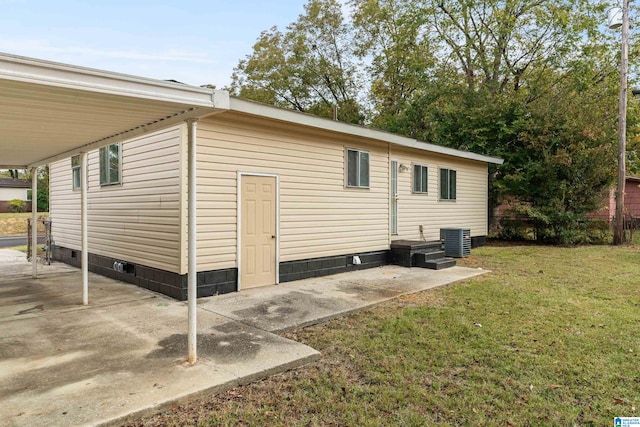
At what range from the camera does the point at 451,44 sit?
17859 mm

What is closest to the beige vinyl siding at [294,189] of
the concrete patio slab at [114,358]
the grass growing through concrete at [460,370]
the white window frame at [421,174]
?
the white window frame at [421,174]

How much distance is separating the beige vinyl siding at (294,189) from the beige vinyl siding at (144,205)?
350 mm

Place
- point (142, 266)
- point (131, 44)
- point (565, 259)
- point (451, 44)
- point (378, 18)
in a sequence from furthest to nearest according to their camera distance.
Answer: point (378, 18) < point (451, 44) < point (131, 44) < point (565, 259) < point (142, 266)

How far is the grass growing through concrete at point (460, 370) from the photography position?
2626 mm

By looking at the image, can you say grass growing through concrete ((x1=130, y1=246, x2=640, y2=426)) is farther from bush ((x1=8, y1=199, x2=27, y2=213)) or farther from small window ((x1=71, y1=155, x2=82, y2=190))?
bush ((x1=8, y1=199, x2=27, y2=213))

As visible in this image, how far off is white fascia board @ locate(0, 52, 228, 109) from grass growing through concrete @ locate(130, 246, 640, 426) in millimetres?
2205

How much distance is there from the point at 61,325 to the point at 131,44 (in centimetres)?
1319

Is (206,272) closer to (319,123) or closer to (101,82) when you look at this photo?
(319,123)

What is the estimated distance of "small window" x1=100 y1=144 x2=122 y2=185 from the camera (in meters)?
7.05

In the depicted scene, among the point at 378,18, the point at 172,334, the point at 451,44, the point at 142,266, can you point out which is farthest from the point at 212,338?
the point at 378,18

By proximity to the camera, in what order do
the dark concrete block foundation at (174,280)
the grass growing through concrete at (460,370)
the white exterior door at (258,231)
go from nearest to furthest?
the grass growing through concrete at (460,370) → the dark concrete block foundation at (174,280) → the white exterior door at (258,231)

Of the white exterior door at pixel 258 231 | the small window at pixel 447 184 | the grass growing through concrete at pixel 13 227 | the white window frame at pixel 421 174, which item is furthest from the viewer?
the grass growing through concrete at pixel 13 227

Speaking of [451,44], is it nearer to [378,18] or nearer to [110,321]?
[378,18]

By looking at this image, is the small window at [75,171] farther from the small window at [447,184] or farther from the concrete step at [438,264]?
the small window at [447,184]
